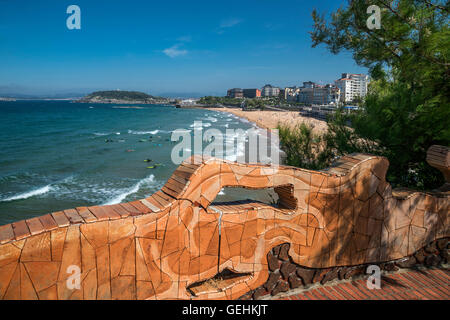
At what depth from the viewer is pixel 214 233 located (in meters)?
3.82

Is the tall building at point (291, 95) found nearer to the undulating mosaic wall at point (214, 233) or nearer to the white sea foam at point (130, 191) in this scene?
the white sea foam at point (130, 191)

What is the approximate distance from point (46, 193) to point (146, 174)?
6.69 meters

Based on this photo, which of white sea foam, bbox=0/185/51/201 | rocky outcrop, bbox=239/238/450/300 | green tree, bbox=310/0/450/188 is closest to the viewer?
rocky outcrop, bbox=239/238/450/300

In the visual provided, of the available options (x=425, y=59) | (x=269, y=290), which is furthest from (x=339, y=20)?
(x=269, y=290)

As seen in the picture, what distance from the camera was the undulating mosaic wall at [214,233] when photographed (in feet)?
9.61

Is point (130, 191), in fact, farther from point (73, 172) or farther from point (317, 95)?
point (317, 95)

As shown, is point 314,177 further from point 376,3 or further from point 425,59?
point 376,3

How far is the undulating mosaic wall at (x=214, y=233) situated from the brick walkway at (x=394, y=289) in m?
0.33

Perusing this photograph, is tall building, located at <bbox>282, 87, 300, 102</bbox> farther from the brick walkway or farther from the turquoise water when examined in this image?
the brick walkway

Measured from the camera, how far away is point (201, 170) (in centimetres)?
370

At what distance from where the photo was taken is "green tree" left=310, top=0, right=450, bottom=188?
5.49 metres

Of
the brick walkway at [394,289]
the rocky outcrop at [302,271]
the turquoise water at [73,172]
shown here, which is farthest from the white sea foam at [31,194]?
the brick walkway at [394,289]

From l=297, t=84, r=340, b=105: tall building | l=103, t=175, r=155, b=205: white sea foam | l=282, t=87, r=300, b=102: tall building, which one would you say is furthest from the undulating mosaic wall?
l=282, t=87, r=300, b=102: tall building

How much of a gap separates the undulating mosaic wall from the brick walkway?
332 millimetres
